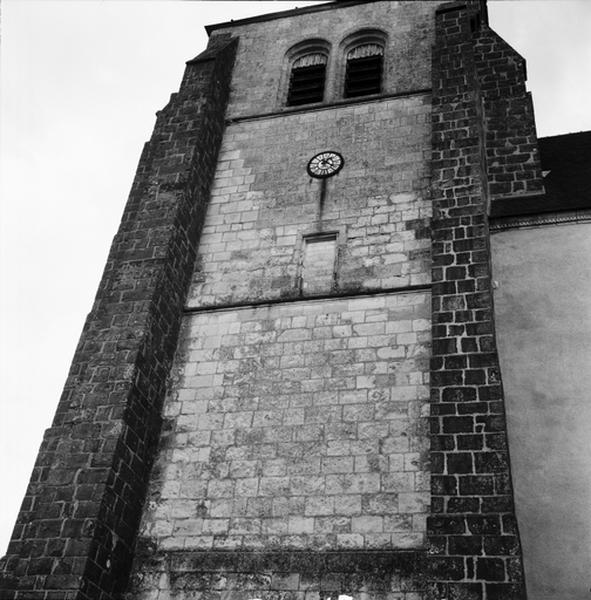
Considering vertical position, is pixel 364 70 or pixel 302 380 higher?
pixel 364 70

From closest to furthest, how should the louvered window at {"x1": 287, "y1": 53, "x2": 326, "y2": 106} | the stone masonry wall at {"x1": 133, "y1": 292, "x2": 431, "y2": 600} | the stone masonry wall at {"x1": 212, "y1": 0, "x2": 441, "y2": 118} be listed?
the stone masonry wall at {"x1": 133, "y1": 292, "x2": 431, "y2": 600}
the stone masonry wall at {"x1": 212, "y1": 0, "x2": 441, "y2": 118}
the louvered window at {"x1": 287, "y1": 53, "x2": 326, "y2": 106}

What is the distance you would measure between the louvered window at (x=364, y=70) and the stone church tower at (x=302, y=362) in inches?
3.6

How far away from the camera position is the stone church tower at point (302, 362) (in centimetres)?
755

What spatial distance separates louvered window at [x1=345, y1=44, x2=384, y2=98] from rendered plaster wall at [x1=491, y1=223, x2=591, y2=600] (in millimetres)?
4019

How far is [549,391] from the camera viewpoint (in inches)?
344

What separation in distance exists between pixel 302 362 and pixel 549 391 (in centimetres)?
290

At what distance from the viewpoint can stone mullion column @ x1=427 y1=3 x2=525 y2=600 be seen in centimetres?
673

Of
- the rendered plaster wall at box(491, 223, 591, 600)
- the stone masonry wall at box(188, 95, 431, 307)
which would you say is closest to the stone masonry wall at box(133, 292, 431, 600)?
the stone masonry wall at box(188, 95, 431, 307)

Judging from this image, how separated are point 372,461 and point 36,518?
357 cm

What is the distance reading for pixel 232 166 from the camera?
12086 mm

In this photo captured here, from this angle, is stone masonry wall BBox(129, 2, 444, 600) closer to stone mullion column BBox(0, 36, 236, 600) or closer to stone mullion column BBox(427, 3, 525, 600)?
stone mullion column BBox(0, 36, 236, 600)

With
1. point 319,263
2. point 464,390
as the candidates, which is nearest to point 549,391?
point 464,390

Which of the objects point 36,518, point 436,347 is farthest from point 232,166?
point 36,518

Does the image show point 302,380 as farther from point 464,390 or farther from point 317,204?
point 317,204
